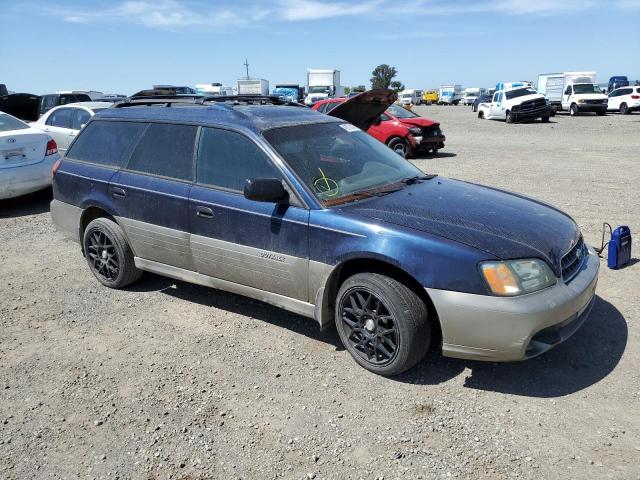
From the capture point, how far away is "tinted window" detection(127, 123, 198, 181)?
445 centimetres

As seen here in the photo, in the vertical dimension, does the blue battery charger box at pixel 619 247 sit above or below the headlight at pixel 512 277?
below

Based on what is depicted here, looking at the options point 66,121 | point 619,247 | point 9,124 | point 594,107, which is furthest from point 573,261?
point 594,107

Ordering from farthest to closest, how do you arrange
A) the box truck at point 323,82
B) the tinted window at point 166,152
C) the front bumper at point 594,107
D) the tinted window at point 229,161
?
the box truck at point 323,82 < the front bumper at point 594,107 < the tinted window at point 166,152 < the tinted window at point 229,161

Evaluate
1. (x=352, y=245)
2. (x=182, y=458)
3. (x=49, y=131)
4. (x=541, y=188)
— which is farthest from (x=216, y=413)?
(x=49, y=131)

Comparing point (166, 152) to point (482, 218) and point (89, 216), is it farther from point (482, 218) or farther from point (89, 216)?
point (482, 218)

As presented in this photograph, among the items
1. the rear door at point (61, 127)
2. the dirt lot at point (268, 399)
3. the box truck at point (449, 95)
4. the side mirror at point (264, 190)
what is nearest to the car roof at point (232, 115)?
the side mirror at point (264, 190)

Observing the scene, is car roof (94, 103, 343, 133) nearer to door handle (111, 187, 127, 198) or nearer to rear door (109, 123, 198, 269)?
rear door (109, 123, 198, 269)

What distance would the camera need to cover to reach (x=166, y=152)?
461cm

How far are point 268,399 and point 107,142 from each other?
311cm

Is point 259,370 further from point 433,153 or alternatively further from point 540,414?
point 433,153

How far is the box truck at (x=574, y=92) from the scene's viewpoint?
30000 millimetres

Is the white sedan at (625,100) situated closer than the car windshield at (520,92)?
No

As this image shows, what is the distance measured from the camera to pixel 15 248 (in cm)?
678

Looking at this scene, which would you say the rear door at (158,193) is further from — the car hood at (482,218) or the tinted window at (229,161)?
the car hood at (482,218)
